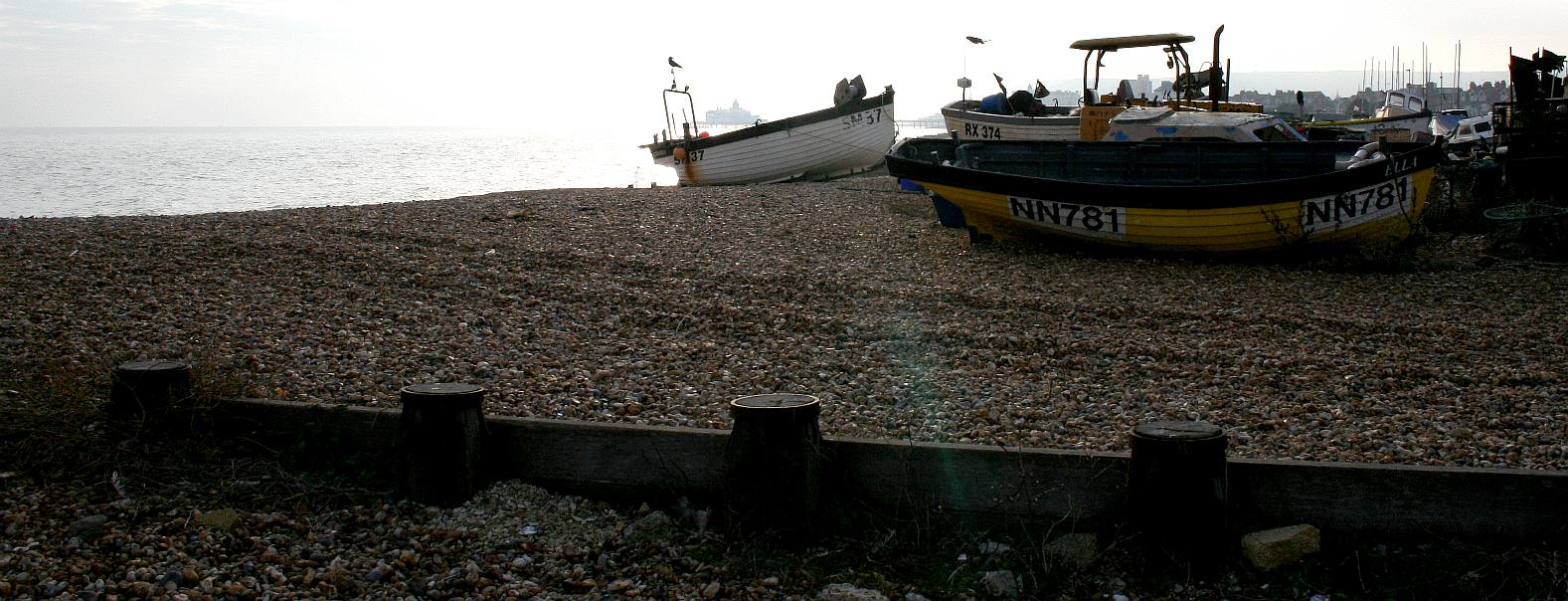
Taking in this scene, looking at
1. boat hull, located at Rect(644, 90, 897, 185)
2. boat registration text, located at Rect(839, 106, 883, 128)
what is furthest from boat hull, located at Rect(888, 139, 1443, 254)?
boat registration text, located at Rect(839, 106, 883, 128)

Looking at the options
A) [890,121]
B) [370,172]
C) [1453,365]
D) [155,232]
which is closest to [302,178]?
[370,172]

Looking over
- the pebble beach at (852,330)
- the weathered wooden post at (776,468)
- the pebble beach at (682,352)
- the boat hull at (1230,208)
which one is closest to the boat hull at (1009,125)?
the pebble beach at (852,330)

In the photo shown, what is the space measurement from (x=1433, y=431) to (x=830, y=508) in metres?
2.77

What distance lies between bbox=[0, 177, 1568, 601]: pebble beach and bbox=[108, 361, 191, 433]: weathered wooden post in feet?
1.49

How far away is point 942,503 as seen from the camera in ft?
13.1

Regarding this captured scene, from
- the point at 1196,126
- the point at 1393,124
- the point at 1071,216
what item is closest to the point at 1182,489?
the point at 1071,216

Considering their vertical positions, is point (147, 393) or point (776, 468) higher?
point (147, 393)

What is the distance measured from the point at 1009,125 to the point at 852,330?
44.7ft

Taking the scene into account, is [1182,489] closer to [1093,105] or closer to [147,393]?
[147,393]

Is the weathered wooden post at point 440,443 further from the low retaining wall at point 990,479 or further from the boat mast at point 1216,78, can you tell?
the boat mast at point 1216,78

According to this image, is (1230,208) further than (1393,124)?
No

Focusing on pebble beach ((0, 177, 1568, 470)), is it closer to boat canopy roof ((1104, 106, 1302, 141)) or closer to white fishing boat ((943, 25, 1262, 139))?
boat canopy roof ((1104, 106, 1302, 141))

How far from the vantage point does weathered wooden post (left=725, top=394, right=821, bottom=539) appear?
154 inches

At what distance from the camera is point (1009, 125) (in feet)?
67.1
